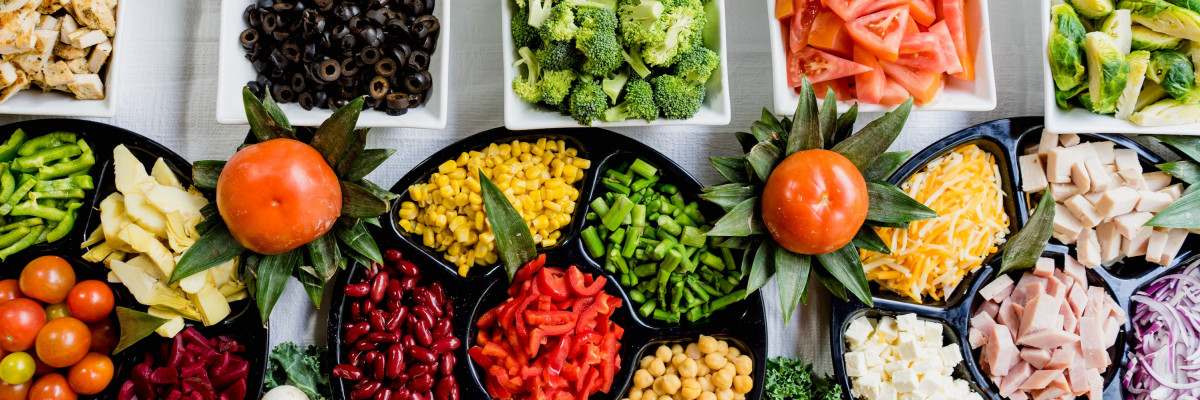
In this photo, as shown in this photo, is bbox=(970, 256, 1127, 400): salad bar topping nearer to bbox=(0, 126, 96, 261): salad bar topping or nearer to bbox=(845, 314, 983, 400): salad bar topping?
bbox=(845, 314, 983, 400): salad bar topping

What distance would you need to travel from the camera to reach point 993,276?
9.70ft

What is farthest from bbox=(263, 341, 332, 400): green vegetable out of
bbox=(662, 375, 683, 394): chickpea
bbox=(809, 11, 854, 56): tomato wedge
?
bbox=(809, 11, 854, 56): tomato wedge

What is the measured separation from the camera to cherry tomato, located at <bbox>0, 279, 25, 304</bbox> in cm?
271

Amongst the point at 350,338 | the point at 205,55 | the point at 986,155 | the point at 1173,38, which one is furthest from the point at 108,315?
the point at 1173,38

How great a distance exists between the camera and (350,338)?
9.04 feet

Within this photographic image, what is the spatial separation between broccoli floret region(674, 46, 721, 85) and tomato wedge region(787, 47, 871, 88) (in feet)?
0.94

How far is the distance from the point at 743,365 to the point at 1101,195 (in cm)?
147

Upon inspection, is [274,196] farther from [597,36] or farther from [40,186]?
[597,36]

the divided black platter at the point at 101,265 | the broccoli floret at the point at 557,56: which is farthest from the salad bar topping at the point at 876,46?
the divided black platter at the point at 101,265

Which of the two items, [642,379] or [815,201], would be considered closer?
[815,201]

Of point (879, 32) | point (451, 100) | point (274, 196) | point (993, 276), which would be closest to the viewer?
point (274, 196)

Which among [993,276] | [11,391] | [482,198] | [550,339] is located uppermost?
[482,198]

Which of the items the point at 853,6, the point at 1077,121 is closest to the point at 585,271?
the point at 853,6

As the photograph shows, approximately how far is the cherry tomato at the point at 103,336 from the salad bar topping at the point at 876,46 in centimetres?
256
